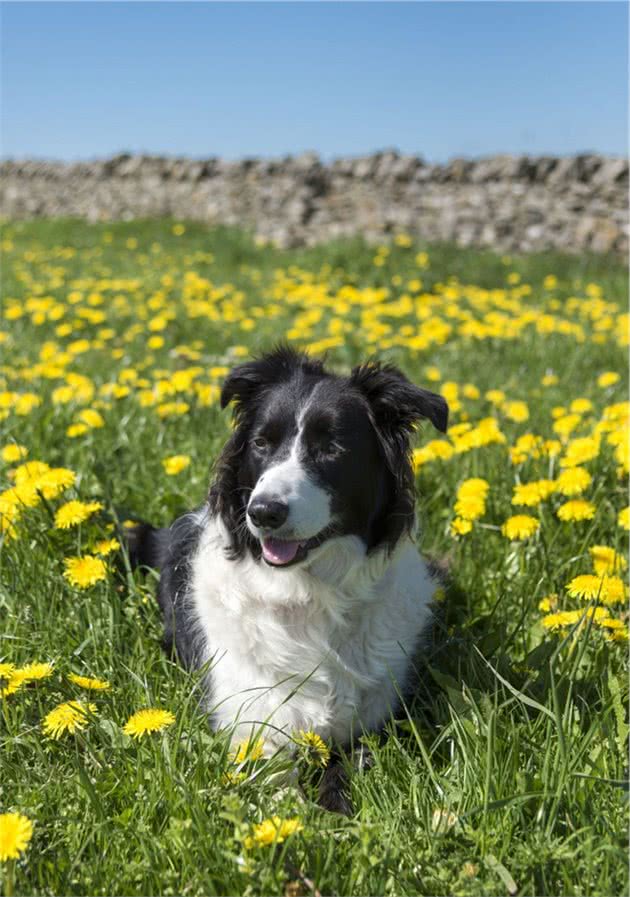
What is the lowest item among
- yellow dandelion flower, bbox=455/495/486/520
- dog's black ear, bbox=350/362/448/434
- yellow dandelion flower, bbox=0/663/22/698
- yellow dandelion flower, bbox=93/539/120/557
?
yellow dandelion flower, bbox=0/663/22/698

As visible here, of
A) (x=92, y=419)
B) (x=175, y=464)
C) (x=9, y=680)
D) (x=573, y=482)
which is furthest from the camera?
(x=92, y=419)

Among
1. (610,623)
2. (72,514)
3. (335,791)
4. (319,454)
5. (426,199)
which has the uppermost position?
(426,199)

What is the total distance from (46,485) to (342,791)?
1484mm

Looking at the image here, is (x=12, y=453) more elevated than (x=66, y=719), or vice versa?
(x=12, y=453)

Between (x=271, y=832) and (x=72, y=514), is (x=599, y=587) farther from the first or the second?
(x=72, y=514)

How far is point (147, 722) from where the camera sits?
198cm

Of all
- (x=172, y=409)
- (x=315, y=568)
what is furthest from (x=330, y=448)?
(x=172, y=409)

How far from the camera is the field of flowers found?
1755 millimetres

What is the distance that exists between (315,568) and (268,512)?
37 centimetres

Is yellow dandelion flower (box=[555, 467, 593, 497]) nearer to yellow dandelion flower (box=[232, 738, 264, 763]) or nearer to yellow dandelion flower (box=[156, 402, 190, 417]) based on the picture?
yellow dandelion flower (box=[232, 738, 264, 763])

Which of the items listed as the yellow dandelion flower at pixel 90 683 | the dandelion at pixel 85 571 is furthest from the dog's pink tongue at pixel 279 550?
the dandelion at pixel 85 571

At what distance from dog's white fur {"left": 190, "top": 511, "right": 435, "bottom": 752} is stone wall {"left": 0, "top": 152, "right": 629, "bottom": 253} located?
967 cm

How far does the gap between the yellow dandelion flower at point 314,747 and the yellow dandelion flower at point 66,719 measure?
54 centimetres

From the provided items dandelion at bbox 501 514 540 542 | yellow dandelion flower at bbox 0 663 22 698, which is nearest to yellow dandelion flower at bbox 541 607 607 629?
dandelion at bbox 501 514 540 542
